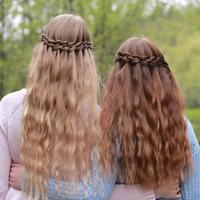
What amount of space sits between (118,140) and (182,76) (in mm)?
20546

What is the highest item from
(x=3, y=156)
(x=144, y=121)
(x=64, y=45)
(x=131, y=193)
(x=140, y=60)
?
(x=64, y=45)

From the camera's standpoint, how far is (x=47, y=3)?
48.3ft

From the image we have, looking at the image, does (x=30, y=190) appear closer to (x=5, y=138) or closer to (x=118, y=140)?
(x=5, y=138)

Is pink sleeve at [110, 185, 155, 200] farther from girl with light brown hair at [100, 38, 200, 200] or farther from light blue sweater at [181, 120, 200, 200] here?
light blue sweater at [181, 120, 200, 200]

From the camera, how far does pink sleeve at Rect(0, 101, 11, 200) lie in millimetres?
3344

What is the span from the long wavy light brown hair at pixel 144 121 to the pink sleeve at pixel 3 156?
0.53 meters

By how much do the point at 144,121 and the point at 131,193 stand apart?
1.33 feet

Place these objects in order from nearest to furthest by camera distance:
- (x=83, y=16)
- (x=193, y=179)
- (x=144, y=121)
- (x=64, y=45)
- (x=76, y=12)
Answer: (x=64, y=45)
(x=144, y=121)
(x=193, y=179)
(x=76, y=12)
(x=83, y=16)

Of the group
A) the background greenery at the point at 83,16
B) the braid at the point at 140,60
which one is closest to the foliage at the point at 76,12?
the background greenery at the point at 83,16

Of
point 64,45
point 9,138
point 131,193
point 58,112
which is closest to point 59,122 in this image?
point 58,112

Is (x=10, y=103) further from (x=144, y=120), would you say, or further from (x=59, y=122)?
(x=144, y=120)

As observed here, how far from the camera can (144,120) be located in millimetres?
3445

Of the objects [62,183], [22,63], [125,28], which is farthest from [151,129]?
[125,28]

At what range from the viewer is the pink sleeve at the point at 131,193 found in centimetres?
344
